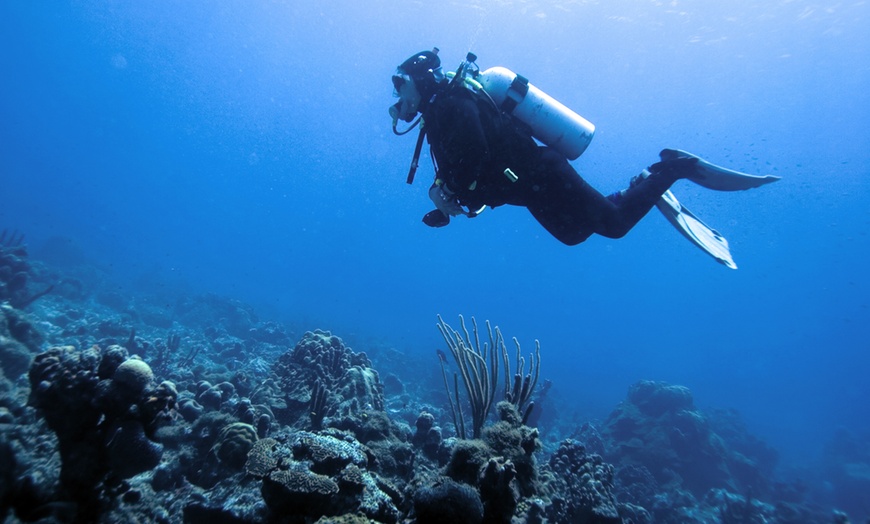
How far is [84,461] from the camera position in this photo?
10.2 feet

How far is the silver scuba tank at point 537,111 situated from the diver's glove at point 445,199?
4.59ft

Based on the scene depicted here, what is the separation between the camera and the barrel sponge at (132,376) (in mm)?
3119

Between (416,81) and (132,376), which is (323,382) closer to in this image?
(132,376)

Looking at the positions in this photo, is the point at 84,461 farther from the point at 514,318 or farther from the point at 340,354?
the point at 514,318

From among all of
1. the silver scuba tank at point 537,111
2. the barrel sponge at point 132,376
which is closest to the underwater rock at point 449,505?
the barrel sponge at point 132,376

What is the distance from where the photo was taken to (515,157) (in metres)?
4.95

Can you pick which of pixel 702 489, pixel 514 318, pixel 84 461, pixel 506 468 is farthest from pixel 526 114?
pixel 514 318

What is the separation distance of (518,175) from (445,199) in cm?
104

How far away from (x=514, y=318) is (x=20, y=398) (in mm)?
93135

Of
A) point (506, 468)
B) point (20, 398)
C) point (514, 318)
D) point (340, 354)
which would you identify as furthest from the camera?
point (514, 318)

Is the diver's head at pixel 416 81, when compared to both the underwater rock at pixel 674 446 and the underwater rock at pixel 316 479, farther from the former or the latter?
the underwater rock at pixel 674 446

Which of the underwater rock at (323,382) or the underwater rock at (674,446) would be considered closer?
the underwater rock at (323,382)

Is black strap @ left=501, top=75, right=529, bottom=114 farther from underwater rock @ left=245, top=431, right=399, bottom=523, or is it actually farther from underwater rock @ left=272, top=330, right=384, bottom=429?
underwater rock @ left=272, top=330, right=384, bottom=429

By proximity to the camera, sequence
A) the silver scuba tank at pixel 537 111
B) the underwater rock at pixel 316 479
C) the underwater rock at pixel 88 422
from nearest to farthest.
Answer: the underwater rock at pixel 88 422 < the underwater rock at pixel 316 479 < the silver scuba tank at pixel 537 111
